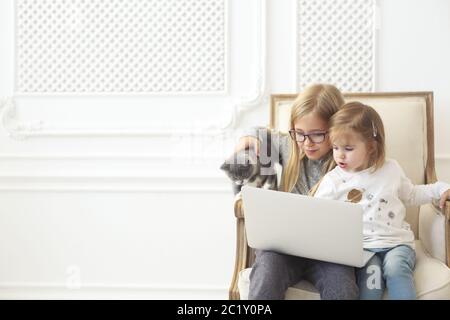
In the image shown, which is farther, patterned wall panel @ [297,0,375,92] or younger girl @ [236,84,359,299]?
patterned wall panel @ [297,0,375,92]

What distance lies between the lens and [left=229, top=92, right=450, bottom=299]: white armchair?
5.14ft

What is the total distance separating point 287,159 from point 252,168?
0.17 metres

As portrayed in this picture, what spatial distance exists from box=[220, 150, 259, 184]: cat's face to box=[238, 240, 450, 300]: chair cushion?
278mm

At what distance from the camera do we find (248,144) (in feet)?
5.35

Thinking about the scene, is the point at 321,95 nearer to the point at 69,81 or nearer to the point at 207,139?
the point at 207,139

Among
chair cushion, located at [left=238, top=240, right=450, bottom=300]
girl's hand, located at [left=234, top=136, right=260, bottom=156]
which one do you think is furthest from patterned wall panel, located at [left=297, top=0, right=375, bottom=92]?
chair cushion, located at [left=238, top=240, right=450, bottom=300]

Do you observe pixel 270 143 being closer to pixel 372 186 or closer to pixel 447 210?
Answer: pixel 372 186

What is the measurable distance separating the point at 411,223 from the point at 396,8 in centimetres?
88

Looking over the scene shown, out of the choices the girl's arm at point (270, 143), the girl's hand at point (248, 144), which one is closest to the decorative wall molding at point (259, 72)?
the girl's arm at point (270, 143)

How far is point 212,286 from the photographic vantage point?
2262mm

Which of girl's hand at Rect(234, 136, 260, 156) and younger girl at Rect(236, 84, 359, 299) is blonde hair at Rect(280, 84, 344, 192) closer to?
younger girl at Rect(236, 84, 359, 299)

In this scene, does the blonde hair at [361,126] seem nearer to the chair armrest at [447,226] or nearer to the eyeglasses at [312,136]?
the eyeglasses at [312,136]

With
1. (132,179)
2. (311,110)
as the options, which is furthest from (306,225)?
(132,179)
